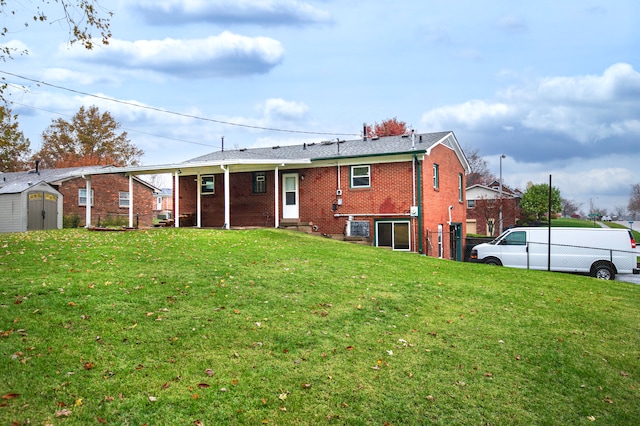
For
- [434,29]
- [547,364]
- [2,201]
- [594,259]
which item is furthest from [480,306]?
[2,201]

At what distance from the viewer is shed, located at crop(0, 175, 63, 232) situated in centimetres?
2623

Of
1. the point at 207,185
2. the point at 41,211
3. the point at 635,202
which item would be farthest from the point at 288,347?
the point at 635,202

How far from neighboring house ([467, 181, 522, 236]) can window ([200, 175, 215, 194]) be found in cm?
2781

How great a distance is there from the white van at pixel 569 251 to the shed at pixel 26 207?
24.1 meters

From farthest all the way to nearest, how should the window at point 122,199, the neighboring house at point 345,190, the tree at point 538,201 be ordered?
the tree at point 538,201 < the window at point 122,199 < the neighboring house at point 345,190

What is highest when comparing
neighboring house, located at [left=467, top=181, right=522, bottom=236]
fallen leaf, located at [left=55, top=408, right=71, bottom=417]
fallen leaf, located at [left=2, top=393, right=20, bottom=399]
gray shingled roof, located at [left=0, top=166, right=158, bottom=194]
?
gray shingled roof, located at [left=0, top=166, right=158, bottom=194]

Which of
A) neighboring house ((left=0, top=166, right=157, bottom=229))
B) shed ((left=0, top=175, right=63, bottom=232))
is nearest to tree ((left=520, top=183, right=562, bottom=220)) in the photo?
neighboring house ((left=0, top=166, right=157, bottom=229))

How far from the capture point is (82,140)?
5050 centimetres

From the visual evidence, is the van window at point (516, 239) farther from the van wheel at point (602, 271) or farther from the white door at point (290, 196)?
the white door at point (290, 196)

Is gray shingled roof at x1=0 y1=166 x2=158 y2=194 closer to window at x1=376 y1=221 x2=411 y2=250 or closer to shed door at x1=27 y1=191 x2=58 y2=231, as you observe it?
shed door at x1=27 y1=191 x2=58 y2=231

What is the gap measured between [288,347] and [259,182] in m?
17.2

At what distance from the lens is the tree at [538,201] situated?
45.8 m

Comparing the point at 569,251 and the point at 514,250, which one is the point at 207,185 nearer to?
the point at 514,250

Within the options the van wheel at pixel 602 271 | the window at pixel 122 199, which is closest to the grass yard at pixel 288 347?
the van wheel at pixel 602 271
